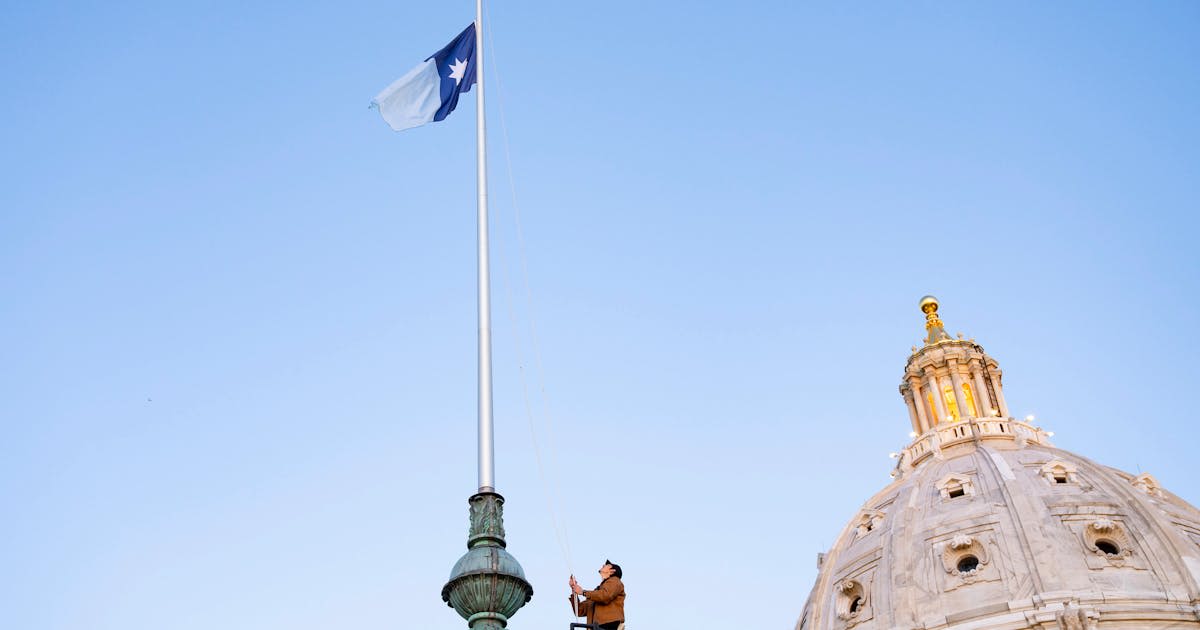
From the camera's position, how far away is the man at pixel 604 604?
57.9 feet

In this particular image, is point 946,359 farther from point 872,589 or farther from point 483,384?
point 483,384

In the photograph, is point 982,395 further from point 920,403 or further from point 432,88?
point 432,88

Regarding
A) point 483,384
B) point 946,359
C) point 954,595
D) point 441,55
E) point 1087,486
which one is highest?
point 946,359

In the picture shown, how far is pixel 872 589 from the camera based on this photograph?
75812mm

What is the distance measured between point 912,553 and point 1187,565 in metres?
13.6

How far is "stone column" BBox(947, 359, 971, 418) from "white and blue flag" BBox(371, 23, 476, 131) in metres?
73.0

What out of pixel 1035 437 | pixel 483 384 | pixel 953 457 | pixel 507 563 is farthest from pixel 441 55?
pixel 1035 437

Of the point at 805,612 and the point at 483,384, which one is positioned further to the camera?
the point at 805,612

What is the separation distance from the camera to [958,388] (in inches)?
3757

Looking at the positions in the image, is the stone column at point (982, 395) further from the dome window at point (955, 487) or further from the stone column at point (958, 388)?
the dome window at point (955, 487)

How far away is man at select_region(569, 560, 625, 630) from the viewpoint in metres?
17.6

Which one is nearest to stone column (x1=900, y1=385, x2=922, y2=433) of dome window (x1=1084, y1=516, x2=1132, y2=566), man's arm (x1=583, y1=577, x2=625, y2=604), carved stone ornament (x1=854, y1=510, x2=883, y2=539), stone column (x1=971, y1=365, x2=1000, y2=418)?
stone column (x1=971, y1=365, x2=1000, y2=418)

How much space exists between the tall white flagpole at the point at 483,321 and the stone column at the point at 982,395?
7510cm

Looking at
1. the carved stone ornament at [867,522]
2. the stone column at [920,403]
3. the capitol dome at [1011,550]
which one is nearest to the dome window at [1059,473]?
the capitol dome at [1011,550]
